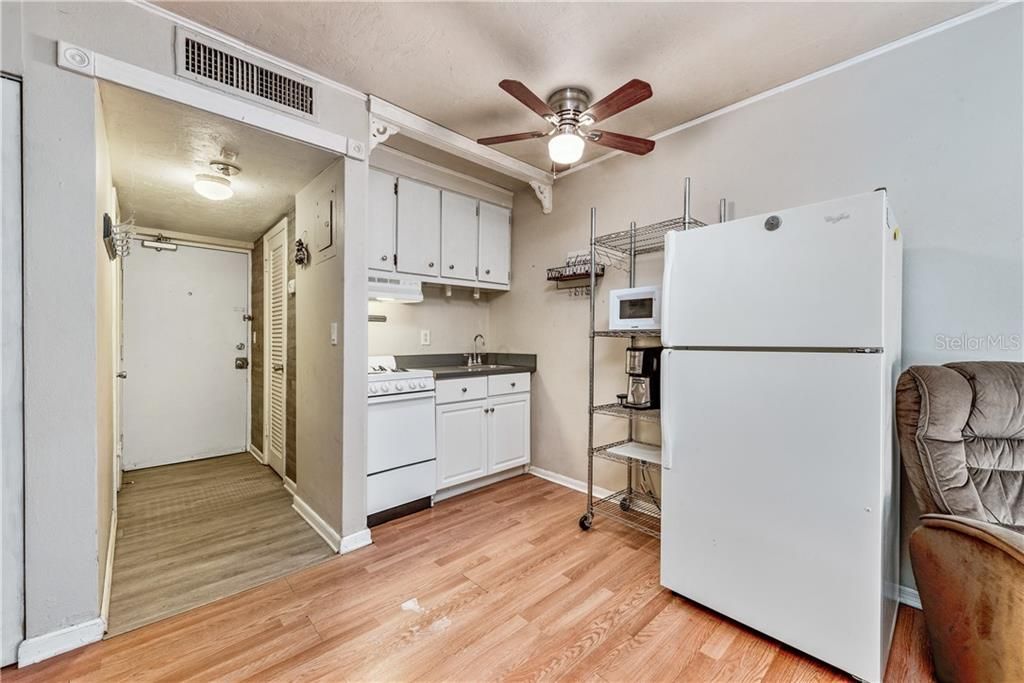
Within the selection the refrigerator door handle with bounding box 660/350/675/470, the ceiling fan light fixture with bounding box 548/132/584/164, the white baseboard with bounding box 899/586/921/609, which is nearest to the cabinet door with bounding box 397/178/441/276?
the ceiling fan light fixture with bounding box 548/132/584/164

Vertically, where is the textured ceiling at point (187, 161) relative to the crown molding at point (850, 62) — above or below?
below

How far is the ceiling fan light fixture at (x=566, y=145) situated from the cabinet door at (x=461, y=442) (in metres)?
1.74

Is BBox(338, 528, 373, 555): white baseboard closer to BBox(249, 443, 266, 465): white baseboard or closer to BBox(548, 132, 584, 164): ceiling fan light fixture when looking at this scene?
BBox(249, 443, 266, 465): white baseboard

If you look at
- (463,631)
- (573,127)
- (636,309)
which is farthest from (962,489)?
(573,127)

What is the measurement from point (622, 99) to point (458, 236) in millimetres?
1696

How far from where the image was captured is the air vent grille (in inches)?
67.2

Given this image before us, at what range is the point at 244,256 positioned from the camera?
4113mm

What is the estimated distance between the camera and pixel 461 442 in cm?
291

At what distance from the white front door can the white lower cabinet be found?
258 cm

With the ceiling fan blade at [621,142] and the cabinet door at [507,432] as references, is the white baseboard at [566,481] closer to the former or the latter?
the cabinet door at [507,432]

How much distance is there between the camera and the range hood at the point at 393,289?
2713 mm

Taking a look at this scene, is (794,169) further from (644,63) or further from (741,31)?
(644,63)

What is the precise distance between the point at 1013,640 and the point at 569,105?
252 centimetres

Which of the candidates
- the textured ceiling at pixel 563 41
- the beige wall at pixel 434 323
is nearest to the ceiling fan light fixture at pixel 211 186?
the textured ceiling at pixel 563 41
